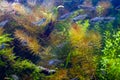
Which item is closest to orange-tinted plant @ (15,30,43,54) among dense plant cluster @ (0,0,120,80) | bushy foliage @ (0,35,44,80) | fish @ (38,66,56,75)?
dense plant cluster @ (0,0,120,80)

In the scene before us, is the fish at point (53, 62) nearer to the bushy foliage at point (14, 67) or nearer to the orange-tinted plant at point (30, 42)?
the bushy foliage at point (14, 67)

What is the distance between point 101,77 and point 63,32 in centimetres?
164

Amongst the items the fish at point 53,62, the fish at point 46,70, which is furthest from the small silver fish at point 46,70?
the fish at point 53,62

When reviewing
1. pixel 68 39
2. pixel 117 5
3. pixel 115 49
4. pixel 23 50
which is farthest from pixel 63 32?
pixel 117 5

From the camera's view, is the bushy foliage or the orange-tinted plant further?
the orange-tinted plant

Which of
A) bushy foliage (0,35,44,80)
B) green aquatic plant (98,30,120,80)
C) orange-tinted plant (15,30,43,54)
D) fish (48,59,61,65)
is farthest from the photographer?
orange-tinted plant (15,30,43,54)

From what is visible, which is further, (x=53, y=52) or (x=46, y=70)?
(x=53, y=52)

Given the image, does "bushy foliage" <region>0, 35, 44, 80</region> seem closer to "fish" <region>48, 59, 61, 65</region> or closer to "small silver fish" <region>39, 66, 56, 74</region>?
"small silver fish" <region>39, 66, 56, 74</region>

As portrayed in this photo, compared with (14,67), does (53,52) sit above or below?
above

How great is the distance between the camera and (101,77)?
544 cm

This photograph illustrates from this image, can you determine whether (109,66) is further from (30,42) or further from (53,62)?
(30,42)

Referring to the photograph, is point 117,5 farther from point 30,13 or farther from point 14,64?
point 14,64

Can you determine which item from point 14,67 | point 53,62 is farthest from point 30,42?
point 53,62

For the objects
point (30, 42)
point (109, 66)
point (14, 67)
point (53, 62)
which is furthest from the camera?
point (30, 42)
